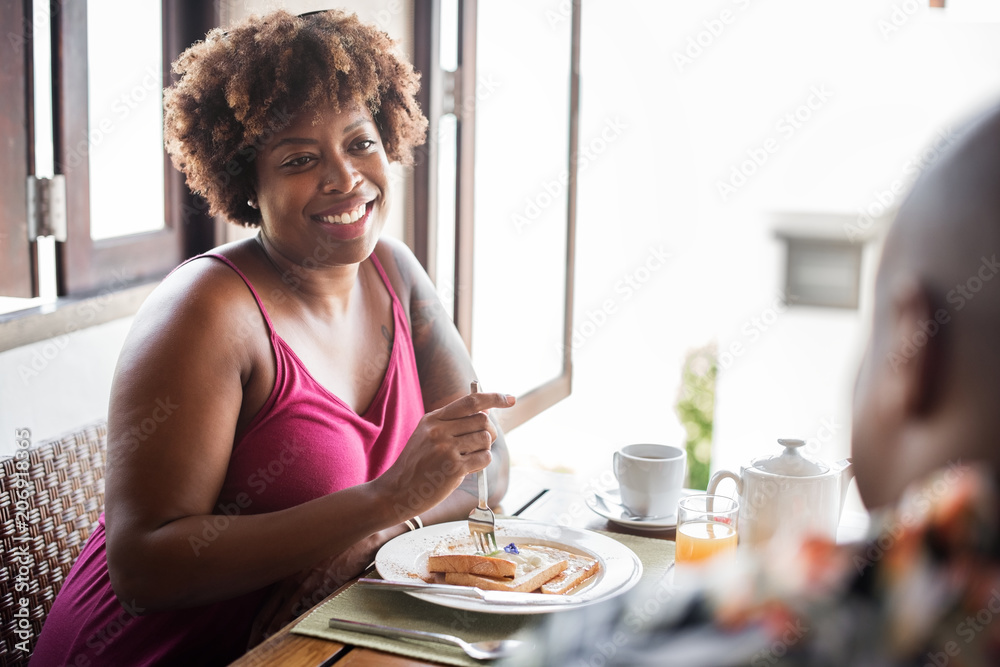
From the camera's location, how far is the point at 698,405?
314cm

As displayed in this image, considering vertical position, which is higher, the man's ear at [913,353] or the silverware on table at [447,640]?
the man's ear at [913,353]

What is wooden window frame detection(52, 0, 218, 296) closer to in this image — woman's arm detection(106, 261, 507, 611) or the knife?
woman's arm detection(106, 261, 507, 611)

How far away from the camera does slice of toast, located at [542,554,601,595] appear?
1.04 metres

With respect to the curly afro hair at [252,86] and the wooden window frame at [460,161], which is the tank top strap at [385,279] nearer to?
the curly afro hair at [252,86]

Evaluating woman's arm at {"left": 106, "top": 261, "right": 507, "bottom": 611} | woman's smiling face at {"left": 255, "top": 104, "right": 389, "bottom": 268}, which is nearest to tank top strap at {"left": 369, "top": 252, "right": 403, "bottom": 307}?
woman's smiling face at {"left": 255, "top": 104, "right": 389, "bottom": 268}

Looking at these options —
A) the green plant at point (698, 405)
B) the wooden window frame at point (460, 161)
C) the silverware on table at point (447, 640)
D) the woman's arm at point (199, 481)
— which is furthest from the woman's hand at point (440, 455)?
the green plant at point (698, 405)

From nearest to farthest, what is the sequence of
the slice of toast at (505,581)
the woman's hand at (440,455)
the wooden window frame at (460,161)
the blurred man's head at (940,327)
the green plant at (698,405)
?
the blurred man's head at (940,327), the slice of toast at (505,581), the woman's hand at (440,455), the wooden window frame at (460,161), the green plant at (698,405)

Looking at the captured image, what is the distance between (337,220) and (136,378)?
1.24 ft

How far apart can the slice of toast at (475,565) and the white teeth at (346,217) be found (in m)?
0.54

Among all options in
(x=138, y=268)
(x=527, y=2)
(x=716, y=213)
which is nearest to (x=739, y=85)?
(x=716, y=213)

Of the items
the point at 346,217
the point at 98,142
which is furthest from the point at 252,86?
the point at 98,142

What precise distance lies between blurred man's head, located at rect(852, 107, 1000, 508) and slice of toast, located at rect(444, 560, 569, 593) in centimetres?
69

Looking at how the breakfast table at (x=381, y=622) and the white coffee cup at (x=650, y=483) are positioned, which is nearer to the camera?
the breakfast table at (x=381, y=622)

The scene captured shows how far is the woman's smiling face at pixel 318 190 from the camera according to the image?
53.1 inches
